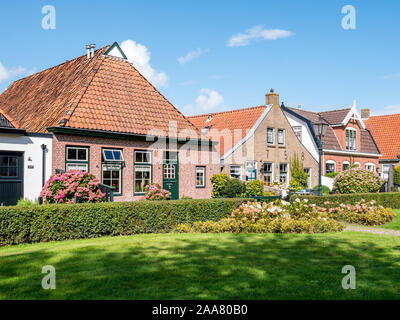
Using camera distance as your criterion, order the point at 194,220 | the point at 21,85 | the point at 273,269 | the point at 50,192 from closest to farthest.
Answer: the point at 273,269 < the point at 194,220 < the point at 50,192 < the point at 21,85

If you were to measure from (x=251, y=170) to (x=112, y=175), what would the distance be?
36.2ft

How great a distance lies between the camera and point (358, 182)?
81.7ft

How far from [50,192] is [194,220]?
18.7 feet

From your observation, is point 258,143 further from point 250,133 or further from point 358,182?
point 358,182

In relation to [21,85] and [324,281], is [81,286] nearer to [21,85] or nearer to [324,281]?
[324,281]

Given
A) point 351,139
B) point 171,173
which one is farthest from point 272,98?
point 351,139

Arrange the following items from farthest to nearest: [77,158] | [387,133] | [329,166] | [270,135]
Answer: [387,133]
[329,166]
[270,135]
[77,158]

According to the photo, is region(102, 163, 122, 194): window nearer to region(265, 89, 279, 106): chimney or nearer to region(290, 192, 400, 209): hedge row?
region(290, 192, 400, 209): hedge row

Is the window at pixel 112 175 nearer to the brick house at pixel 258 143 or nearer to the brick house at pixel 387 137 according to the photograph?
the brick house at pixel 258 143

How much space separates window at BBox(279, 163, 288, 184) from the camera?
30.2 metres

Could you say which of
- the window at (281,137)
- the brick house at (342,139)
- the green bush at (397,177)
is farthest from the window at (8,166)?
the green bush at (397,177)

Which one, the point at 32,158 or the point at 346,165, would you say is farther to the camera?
the point at 346,165
